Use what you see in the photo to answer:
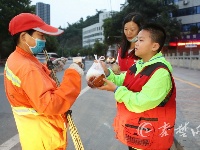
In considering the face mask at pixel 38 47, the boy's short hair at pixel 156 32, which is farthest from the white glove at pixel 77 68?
the boy's short hair at pixel 156 32

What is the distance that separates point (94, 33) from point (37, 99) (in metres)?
147

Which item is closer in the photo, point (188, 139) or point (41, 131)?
point (41, 131)

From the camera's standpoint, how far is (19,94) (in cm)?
219

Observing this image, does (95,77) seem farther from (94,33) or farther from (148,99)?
(94,33)

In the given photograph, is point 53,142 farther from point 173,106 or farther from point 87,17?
point 87,17

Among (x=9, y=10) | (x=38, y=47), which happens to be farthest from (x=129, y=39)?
(x=9, y=10)

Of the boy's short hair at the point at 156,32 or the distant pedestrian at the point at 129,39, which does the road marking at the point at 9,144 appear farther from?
the boy's short hair at the point at 156,32

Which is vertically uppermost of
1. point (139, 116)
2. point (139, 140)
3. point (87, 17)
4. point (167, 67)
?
point (87, 17)

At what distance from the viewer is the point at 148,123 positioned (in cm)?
229

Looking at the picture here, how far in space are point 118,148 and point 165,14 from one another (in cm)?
4777

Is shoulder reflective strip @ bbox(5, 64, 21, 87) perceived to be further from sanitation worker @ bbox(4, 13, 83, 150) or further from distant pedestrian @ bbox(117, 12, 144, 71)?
distant pedestrian @ bbox(117, 12, 144, 71)

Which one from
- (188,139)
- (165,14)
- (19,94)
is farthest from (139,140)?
(165,14)

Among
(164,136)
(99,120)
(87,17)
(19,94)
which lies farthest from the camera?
(87,17)

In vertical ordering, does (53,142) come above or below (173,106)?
below
